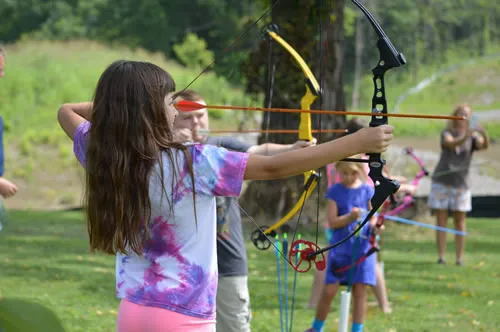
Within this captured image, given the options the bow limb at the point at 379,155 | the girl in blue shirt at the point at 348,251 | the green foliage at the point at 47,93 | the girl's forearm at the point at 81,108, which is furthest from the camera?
the green foliage at the point at 47,93

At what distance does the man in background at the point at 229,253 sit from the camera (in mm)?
3576

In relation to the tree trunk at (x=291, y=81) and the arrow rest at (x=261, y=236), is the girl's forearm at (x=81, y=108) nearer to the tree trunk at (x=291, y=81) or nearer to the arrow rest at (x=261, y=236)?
the arrow rest at (x=261, y=236)

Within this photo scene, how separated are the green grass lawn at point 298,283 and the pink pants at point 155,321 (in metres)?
1.87

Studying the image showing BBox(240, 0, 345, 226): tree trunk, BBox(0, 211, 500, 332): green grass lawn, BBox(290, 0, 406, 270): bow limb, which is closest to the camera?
BBox(290, 0, 406, 270): bow limb

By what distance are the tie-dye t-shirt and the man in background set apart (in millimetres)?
1439

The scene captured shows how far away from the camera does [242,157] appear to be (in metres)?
2.05

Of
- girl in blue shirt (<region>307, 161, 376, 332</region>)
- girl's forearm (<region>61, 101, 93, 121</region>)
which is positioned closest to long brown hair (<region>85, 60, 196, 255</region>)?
girl's forearm (<region>61, 101, 93, 121</region>)

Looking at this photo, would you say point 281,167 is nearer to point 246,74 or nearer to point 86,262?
point 86,262

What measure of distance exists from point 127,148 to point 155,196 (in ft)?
0.48

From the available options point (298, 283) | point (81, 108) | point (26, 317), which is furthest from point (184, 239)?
point (298, 283)

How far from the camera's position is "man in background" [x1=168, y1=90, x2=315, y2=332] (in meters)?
3.58

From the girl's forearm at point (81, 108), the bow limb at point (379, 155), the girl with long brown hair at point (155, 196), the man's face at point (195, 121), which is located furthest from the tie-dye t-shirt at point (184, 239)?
the man's face at point (195, 121)

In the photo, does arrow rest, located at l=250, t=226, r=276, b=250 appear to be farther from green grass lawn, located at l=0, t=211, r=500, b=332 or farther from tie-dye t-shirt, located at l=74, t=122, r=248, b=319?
green grass lawn, located at l=0, t=211, r=500, b=332

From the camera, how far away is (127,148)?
2.10m
